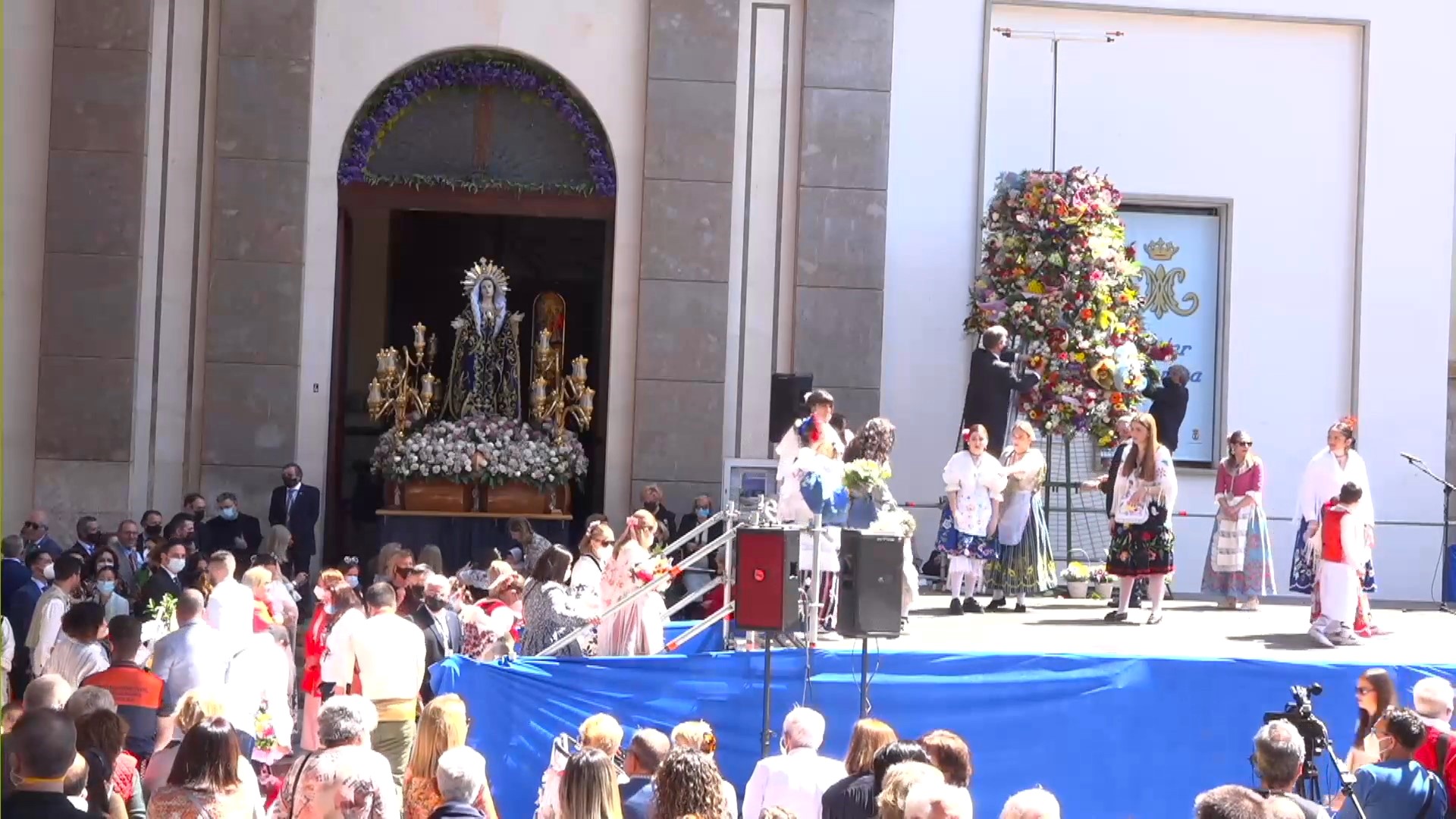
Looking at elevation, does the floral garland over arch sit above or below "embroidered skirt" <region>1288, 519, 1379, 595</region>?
above

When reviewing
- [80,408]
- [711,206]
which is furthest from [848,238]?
[80,408]

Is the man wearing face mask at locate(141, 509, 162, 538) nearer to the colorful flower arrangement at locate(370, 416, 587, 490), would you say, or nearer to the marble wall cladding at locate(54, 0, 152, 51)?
the colorful flower arrangement at locate(370, 416, 587, 490)

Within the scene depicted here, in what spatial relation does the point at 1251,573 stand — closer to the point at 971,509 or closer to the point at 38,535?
the point at 971,509

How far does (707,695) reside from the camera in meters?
10.4

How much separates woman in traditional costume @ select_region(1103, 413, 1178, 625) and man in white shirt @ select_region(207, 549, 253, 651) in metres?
6.23

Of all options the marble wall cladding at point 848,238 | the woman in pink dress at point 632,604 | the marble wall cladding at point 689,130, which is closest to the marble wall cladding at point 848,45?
the marble wall cladding at point 689,130

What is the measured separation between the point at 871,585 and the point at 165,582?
577 centimetres

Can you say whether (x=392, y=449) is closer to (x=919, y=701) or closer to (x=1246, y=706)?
(x=919, y=701)

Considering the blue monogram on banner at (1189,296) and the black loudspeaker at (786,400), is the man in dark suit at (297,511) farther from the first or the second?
the blue monogram on banner at (1189,296)

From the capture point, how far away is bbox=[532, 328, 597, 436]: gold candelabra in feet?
59.8

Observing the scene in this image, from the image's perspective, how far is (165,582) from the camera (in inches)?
520

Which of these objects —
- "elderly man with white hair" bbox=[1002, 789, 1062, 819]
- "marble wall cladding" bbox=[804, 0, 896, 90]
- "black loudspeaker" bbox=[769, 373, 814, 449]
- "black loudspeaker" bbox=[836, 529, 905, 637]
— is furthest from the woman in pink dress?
"marble wall cladding" bbox=[804, 0, 896, 90]

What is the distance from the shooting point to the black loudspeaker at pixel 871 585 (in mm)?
10008

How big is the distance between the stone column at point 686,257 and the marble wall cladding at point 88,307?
16.2 ft
